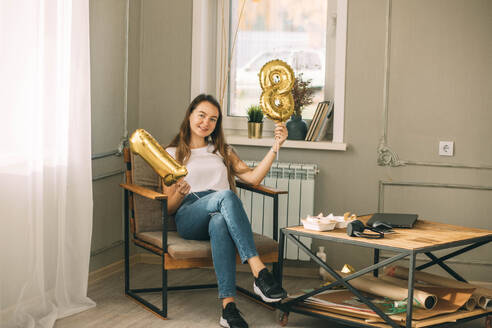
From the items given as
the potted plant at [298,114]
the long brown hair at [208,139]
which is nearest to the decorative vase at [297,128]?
the potted plant at [298,114]

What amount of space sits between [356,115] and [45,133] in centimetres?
172

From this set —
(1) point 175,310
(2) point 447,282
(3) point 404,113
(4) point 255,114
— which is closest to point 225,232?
(1) point 175,310

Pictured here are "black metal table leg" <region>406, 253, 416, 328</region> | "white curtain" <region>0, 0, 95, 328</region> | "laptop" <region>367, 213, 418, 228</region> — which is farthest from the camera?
"laptop" <region>367, 213, 418, 228</region>

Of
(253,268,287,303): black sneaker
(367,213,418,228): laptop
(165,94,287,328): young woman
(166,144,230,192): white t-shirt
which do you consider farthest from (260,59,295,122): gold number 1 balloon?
(253,268,287,303): black sneaker

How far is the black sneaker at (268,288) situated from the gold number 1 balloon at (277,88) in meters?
0.77

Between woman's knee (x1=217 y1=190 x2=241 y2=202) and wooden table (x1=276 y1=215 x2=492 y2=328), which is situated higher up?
woman's knee (x1=217 y1=190 x2=241 y2=202)

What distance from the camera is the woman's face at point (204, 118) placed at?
2986 millimetres

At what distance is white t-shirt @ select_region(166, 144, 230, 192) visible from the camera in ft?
9.77

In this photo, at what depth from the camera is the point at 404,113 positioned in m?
3.36

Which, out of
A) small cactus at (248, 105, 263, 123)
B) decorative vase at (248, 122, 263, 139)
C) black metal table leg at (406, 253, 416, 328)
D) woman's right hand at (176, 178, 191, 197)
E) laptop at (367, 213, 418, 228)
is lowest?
black metal table leg at (406, 253, 416, 328)

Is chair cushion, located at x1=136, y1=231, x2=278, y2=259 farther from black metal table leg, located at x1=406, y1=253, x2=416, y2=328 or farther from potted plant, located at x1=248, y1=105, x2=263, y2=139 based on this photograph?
potted plant, located at x1=248, y1=105, x2=263, y2=139

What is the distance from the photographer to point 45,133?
255 cm

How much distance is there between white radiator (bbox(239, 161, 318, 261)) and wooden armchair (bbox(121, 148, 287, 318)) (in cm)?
37

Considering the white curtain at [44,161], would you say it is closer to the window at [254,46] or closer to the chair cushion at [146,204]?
the chair cushion at [146,204]
